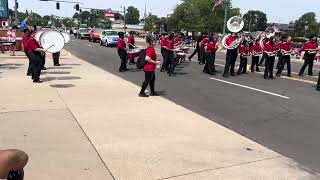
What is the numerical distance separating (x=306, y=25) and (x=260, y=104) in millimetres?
147654

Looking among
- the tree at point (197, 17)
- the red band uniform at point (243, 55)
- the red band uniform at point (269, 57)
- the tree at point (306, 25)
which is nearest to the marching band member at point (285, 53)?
the red band uniform at point (269, 57)

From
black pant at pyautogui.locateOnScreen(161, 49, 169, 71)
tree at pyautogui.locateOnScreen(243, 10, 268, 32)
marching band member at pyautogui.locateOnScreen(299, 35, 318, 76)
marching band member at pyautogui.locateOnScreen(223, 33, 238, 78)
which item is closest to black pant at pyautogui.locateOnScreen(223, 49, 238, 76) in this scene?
marching band member at pyautogui.locateOnScreen(223, 33, 238, 78)

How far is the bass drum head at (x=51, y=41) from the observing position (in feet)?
46.1

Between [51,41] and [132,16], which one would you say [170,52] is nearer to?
[51,41]

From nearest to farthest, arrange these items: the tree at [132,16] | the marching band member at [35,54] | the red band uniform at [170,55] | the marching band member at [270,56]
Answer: the marching band member at [35,54]
the marching band member at [270,56]
the red band uniform at [170,55]
the tree at [132,16]

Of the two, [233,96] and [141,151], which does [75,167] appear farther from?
[233,96]

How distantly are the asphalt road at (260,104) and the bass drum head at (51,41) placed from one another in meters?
2.85

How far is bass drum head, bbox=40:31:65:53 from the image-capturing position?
14.1 m

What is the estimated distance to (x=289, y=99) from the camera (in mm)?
12164

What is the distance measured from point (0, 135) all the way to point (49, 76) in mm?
8690

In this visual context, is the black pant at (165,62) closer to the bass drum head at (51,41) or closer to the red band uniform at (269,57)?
the red band uniform at (269,57)

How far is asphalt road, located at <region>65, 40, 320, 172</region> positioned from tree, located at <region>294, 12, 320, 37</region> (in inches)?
5085

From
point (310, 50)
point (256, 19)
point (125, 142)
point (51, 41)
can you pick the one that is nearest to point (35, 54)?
point (51, 41)

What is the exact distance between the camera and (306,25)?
14975 centimetres
